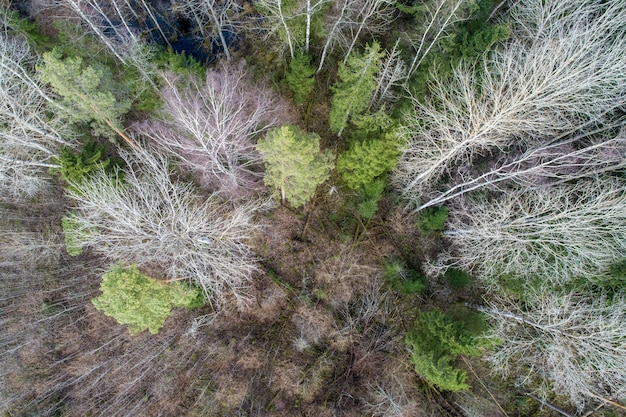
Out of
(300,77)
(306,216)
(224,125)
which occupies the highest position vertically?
(300,77)

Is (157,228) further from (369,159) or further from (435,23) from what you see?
(435,23)

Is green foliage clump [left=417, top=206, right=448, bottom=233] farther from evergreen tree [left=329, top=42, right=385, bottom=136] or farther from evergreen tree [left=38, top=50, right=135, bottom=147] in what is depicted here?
evergreen tree [left=38, top=50, right=135, bottom=147]

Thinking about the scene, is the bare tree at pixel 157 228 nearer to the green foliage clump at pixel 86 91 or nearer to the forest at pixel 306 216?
the forest at pixel 306 216

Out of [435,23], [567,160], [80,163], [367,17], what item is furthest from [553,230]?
[80,163]

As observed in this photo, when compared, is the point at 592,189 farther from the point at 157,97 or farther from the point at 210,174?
the point at 157,97

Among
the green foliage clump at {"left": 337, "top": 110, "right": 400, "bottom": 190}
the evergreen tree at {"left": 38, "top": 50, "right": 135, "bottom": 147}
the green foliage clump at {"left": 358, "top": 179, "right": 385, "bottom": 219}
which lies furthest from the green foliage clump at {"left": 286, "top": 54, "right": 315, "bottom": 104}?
the evergreen tree at {"left": 38, "top": 50, "right": 135, "bottom": 147}

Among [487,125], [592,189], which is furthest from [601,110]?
[487,125]

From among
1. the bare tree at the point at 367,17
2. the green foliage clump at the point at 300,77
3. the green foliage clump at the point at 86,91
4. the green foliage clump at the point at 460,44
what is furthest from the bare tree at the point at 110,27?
the green foliage clump at the point at 460,44
